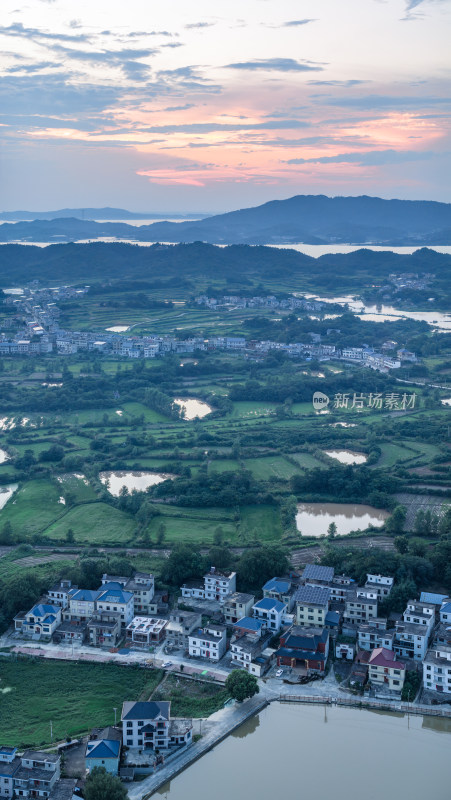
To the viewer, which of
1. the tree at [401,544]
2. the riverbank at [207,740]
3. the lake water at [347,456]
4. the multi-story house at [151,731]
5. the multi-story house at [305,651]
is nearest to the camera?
the riverbank at [207,740]

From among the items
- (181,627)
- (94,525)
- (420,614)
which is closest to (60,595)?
(181,627)

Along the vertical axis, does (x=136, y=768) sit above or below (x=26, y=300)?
below

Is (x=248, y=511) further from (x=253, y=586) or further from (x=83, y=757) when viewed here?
(x=83, y=757)

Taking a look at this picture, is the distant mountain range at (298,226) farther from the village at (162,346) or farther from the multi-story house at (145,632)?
the multi-story house at (145,632)

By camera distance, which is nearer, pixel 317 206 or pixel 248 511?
pixel 248 511

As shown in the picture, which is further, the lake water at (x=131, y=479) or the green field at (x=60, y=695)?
the lake water at (x=131, y=479)

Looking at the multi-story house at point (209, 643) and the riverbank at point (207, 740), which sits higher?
the multi-story house at point (209, 643)

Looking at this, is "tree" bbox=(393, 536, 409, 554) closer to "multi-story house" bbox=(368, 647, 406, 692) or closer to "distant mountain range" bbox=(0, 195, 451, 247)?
"multi-story house" bbox=(368, 647, 406, 692)

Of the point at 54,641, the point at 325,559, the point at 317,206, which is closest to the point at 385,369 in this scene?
the point at 325,559

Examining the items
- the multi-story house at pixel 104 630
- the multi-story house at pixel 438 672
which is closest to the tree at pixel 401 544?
the multi-story house at pixel 438 672
